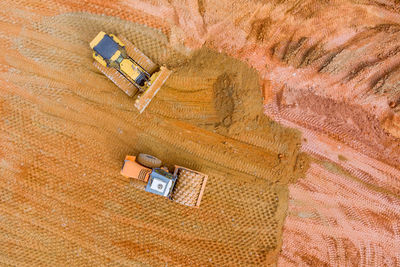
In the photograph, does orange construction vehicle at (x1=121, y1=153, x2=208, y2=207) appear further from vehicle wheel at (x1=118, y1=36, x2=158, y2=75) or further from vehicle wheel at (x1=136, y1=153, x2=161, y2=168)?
vehicle wheel at (x1=118, y1=36, x2=158, y2=75)

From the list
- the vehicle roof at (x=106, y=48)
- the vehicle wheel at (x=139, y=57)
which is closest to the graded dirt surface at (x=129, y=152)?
the vehicle wheel at (x=139, y=57)

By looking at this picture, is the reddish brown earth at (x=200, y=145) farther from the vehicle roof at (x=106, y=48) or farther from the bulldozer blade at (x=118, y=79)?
the vehicle roof at (x=106, y=48)

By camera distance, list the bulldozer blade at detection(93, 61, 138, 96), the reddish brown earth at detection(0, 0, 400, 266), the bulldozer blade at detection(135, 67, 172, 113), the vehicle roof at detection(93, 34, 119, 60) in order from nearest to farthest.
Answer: the vehicle roof at detection(93, 34, 119, 60), the bulldozer blade at detection(135, 67, 172, 113), the bulldozer blade at detection(93, 61, 138, 96), the reddish brown earth at detection(0, 0, 400, 266)

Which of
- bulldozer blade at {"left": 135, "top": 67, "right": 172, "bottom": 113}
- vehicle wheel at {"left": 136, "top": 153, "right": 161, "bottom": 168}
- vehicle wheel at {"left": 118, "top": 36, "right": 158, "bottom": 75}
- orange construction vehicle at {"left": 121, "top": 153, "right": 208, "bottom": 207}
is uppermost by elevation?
vehicle wheel at {"left": 118, "top": 36, "right": 158, "bottom": 75}

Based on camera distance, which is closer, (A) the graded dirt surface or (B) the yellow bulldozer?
(B) the yellow bulldozer

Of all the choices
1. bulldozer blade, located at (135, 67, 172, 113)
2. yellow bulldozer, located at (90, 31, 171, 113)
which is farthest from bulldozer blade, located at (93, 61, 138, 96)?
bulldozer blade, located at (135, 67, 172, 113)

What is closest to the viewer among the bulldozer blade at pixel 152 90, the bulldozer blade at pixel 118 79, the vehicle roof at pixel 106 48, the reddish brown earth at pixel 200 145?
the vehicle roof at pixel 106 48
